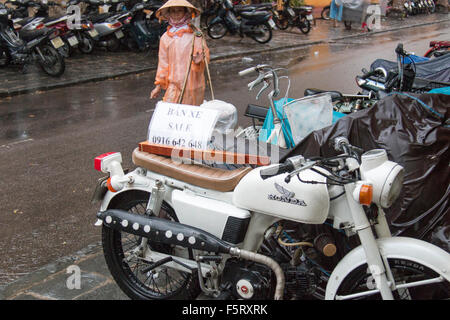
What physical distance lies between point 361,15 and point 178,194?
45.9 ft

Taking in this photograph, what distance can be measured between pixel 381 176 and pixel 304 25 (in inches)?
647

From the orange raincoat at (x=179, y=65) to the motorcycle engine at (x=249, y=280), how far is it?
2898 mm

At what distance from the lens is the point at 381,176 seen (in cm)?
225

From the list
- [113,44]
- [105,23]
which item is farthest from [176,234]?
[113,44]

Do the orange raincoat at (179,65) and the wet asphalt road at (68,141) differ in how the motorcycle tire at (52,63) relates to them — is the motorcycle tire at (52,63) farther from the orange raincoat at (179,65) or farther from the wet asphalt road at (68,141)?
the orange raincoat at (179,65)

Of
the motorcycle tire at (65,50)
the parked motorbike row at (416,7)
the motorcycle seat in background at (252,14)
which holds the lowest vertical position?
the parked motorbike row at (416,7)

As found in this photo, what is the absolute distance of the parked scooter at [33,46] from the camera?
10000 mm

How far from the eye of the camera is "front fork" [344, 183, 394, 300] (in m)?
2.29

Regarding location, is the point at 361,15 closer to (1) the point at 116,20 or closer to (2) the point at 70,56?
(1) the point at 116,20

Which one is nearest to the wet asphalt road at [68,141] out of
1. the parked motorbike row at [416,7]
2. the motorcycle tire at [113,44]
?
the motorcycle tire at [113,44]

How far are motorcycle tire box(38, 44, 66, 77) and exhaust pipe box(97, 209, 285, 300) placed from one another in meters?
8.00

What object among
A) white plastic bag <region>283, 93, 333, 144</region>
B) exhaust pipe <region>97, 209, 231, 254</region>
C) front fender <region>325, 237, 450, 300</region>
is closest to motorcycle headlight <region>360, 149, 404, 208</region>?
front fender <region>325, 237, 450, 300</region>

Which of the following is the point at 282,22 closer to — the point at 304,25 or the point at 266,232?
the point at 304,25

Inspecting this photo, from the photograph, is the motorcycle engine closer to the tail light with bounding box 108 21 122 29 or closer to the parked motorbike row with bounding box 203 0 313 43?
the tail light with bounding box 108 21 122 29
